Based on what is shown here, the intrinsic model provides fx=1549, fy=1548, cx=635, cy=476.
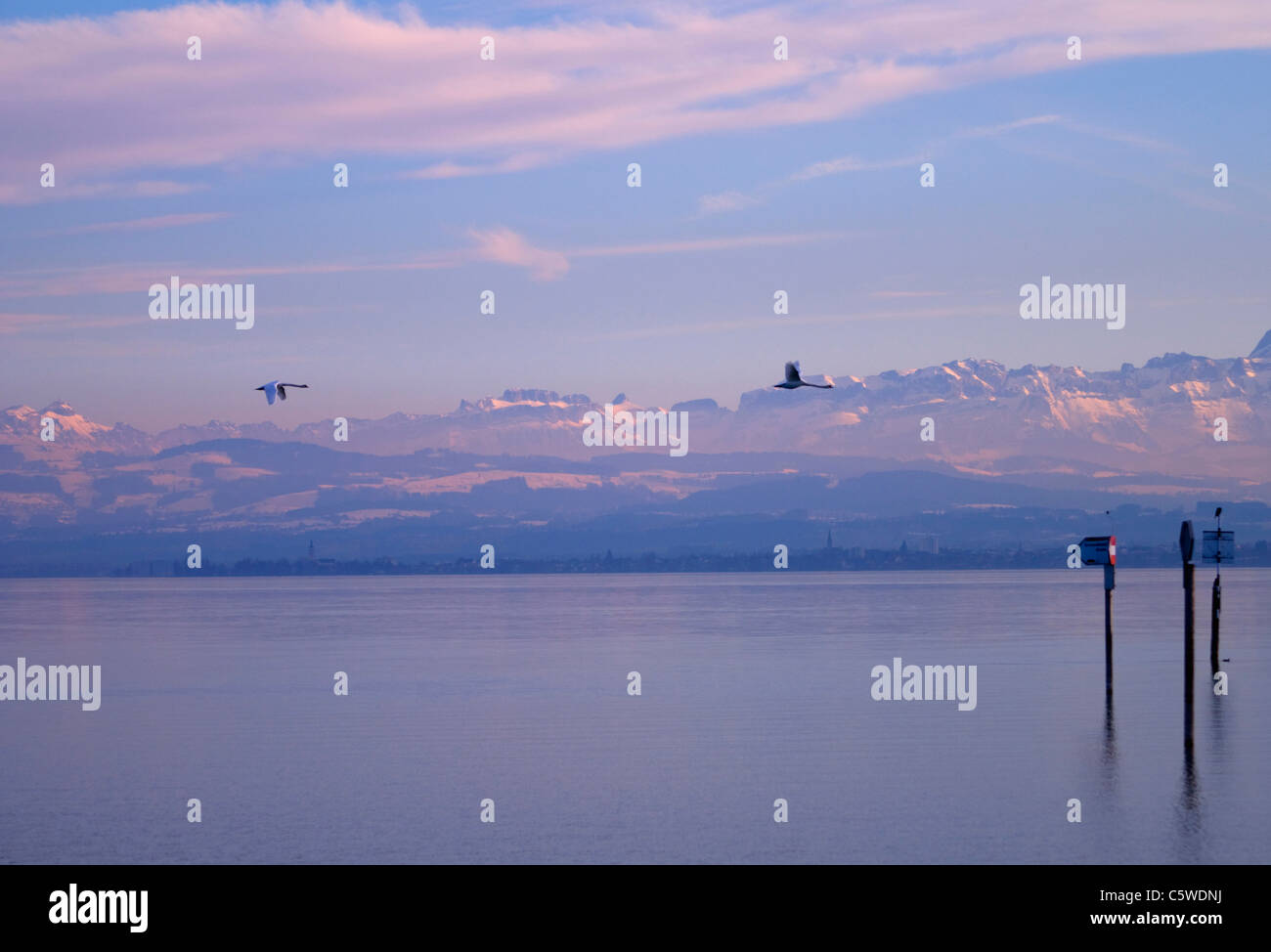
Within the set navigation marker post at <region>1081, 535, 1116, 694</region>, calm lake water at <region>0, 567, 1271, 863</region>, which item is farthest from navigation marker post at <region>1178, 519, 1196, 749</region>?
navigation marker post at <region>1081, 535, 1116, 694</region>

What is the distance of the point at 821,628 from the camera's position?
11519 centimetres

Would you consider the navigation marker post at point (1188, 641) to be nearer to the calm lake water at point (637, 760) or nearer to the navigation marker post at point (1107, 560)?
the calm lake water at point (637, 760)

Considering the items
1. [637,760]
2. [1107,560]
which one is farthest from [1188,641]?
[637,760]

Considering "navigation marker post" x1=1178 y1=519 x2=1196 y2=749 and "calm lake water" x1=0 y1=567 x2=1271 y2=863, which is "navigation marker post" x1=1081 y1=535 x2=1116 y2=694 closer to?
"calm lake water" x1=0 y1=567 x2=1271 y2=863

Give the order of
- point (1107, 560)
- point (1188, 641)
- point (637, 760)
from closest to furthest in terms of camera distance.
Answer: point (637, 760), point (1188, 641), point (1107, 560)

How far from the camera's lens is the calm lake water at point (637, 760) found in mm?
32375

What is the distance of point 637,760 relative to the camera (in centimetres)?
4269

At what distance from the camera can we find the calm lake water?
32.4m

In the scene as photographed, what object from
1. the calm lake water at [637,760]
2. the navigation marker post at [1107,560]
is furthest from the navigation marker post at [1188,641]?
the navigation marker post at [1107,560]

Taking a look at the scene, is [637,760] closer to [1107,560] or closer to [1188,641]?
[1188,641]

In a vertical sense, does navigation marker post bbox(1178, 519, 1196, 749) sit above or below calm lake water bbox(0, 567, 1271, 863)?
above

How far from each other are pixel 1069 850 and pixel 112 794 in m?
22.9
